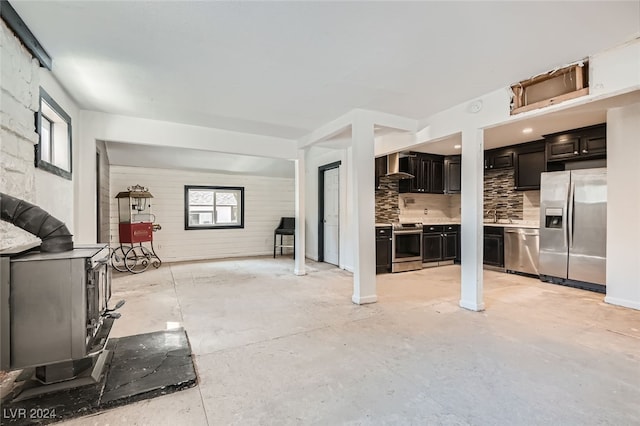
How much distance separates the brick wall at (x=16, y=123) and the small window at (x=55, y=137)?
0.34 m

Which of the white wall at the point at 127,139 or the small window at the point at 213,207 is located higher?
the white wall at the point at 127,139

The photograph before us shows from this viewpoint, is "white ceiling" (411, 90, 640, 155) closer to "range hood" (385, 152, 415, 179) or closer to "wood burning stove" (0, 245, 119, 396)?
"range hood" (385, 152, 415, 179)

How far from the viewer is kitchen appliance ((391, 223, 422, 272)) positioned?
5.43 meters

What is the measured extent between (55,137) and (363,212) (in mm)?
3420

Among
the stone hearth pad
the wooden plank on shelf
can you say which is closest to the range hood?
Answer: the wooden plank on shelf

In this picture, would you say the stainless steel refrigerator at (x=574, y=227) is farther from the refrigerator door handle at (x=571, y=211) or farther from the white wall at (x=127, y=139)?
the white wall at (x=127, y=139)

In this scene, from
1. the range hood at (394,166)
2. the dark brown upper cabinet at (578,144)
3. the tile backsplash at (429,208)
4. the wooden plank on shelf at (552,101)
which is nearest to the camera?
the wooden plank on shelf at (552,101)

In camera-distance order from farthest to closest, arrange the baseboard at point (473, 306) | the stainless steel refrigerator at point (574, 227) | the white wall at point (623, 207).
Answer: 1. the stainless steel refrigerator at point (574, 227)
2. the white wall at point (623, 207)
3. the baseboard at point (473, 306)

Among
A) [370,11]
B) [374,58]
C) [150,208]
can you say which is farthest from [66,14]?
[150,208]

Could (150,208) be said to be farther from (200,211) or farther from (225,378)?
(225,378)

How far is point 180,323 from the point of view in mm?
3006

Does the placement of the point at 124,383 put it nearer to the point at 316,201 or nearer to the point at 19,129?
the point at 19,129

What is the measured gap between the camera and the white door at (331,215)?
6.11 m

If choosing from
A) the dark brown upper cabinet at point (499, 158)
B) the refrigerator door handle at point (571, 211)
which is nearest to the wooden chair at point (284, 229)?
the dark brown upper cabinet at point (499, 158)
